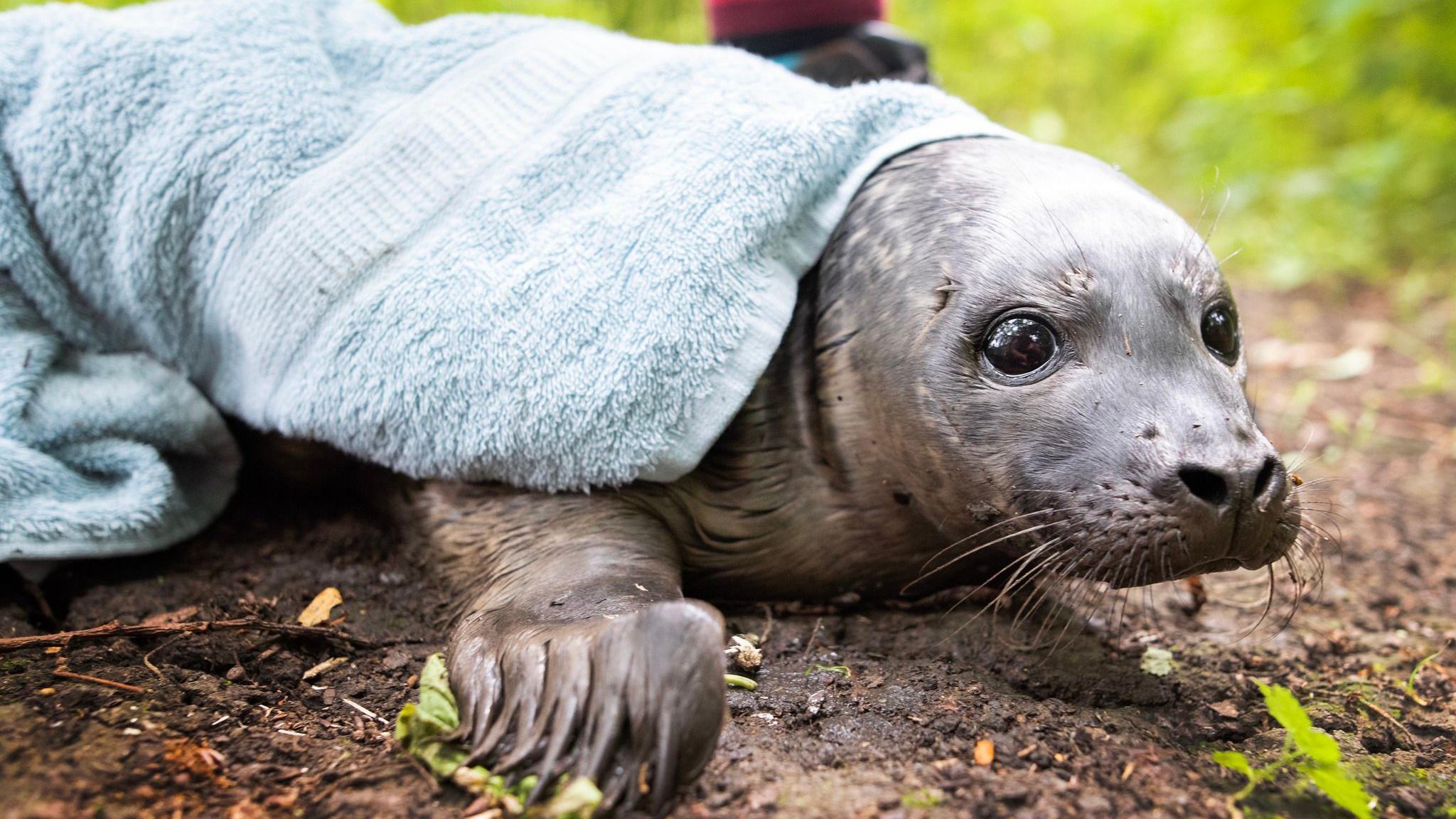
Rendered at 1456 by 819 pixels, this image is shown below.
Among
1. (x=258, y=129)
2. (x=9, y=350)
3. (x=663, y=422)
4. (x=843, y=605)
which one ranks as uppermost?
(x=258, y=129)

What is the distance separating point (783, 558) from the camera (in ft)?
7.63

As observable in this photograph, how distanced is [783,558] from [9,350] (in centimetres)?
173

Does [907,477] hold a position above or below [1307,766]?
above

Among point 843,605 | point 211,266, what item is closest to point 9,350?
point 211,266

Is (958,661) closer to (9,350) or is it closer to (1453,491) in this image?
(9,350)

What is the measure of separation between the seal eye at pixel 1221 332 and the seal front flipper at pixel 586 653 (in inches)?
43.5

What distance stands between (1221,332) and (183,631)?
203cm

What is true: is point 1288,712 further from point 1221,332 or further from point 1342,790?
point 1221,332

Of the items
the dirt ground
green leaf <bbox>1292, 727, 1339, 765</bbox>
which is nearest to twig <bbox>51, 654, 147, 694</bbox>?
the dirt ground

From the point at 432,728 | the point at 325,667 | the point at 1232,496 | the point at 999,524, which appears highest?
the point at 1232,496

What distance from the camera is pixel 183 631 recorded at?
2.04m

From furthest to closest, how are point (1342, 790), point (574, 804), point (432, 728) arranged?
point (432, 728), point (1342, 790), point (574, 804)

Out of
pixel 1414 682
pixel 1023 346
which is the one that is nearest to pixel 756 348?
pixel 1023 346

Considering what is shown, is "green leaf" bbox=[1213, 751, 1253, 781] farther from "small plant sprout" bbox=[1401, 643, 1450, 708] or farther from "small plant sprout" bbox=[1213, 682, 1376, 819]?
"small plant sprout" bbox=[1401, 643, 1450, 708]
